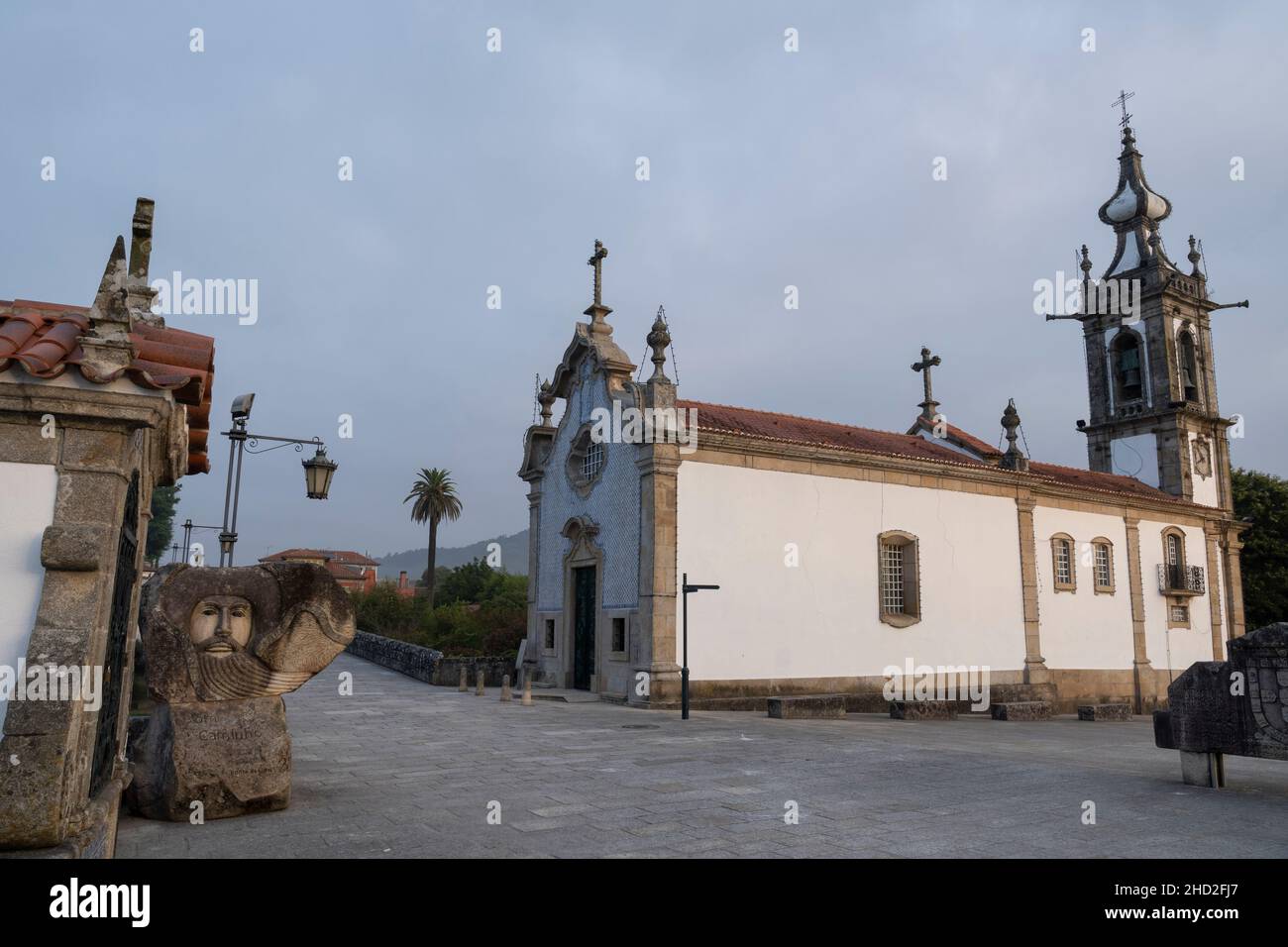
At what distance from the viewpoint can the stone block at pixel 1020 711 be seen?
19172 millimetres

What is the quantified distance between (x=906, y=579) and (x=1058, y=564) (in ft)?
22.6

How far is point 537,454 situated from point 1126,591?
1949 cm

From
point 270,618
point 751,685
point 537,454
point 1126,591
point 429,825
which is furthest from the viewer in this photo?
point 1126,591

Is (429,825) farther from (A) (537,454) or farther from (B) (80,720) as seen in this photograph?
(A) (537,454)

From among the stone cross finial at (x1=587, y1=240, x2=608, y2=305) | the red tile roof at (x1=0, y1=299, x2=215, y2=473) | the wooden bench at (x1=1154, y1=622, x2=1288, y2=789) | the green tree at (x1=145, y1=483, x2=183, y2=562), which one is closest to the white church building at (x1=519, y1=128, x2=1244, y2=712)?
the stone cross finial at (x1=587, y1=240, x2=608, y2=305)

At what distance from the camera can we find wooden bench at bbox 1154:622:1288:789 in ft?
24.6

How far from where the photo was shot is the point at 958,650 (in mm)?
21734

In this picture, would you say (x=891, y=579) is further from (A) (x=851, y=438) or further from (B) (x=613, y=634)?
(B) (x=613, y=634)

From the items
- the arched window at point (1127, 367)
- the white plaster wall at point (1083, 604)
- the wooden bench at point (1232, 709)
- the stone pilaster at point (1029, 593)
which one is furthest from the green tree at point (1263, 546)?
the wooden bench at point (1232, 709)

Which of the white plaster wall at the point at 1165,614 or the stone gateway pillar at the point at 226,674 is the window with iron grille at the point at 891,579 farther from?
the stone gateway pillar at the point at 226,674

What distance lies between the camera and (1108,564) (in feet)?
87.2

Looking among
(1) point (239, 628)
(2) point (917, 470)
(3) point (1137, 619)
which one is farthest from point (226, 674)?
(3) point (1137, 619)

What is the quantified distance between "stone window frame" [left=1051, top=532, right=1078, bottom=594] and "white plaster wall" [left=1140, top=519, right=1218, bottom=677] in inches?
163
